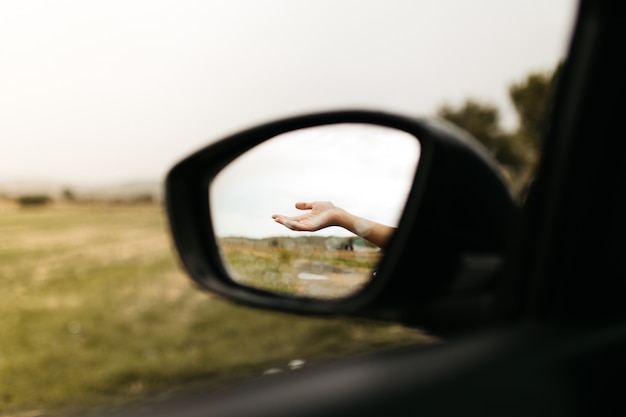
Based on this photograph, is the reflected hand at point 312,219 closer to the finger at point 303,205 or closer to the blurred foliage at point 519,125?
the finger at point 303,205

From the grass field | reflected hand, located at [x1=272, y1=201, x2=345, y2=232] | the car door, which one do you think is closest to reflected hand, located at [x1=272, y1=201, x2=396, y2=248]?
reflected hand, located at [x1=272, y1=201, x2=345, y2=232]

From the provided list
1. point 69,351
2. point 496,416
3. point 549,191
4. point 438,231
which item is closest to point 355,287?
point 438,231

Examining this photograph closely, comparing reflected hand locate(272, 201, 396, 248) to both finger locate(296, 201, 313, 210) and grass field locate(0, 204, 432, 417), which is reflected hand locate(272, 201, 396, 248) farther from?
grass field locate(0, 204, 432, 417)

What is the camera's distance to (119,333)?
720 cm

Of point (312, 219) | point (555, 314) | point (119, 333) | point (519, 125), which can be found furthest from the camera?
point (119, 333)

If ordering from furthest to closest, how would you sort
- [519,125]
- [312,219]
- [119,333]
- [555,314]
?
1. [119,333]
2. [519,125]
3. [555,314]
4. [312,219]

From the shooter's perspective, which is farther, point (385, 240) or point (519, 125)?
point (519, 125)

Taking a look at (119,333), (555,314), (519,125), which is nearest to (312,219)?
(555,314)

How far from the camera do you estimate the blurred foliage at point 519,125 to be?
7.16 ft

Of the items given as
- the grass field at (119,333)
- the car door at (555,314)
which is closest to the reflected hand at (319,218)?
the car door at (555,314)

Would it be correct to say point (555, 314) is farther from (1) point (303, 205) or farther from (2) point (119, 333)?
(2) point (119, 333)

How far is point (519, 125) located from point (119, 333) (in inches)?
178

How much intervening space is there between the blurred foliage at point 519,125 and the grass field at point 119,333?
27.5 inches

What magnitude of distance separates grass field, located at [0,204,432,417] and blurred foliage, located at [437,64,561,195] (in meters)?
0.70
